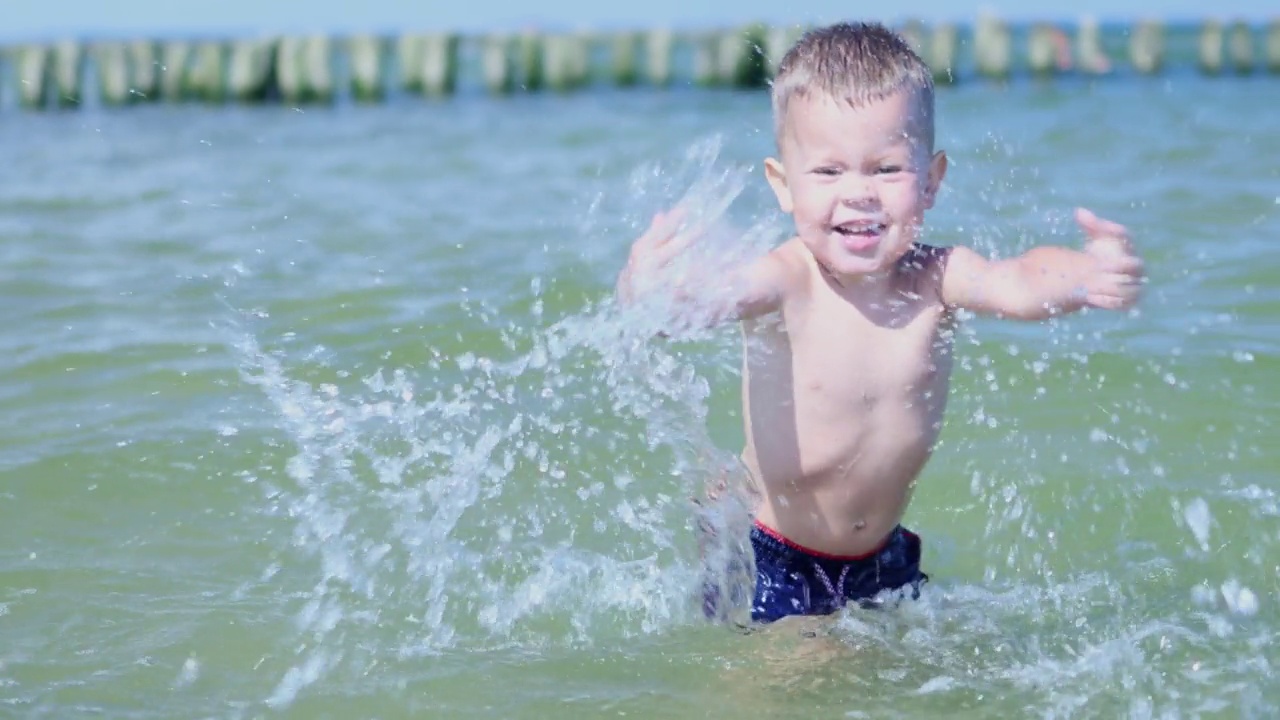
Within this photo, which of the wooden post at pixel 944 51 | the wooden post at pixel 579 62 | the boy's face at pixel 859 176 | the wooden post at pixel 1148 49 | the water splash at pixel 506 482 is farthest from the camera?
the wooden post at pixel 1148 49

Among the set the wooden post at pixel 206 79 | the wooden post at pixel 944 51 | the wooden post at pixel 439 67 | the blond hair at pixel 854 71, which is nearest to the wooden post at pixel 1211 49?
the wooden post at pixel 944 51

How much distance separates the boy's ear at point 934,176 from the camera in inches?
147

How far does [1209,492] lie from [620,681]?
2.22 m

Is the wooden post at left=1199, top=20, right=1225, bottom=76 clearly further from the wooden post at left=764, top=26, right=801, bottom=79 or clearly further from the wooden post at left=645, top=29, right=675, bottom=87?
the wooden post at left=645, top=29, right=675, bottom=87

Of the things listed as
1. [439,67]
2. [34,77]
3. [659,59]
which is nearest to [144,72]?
[34,77]

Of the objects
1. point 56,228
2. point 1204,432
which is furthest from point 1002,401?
point 56,228

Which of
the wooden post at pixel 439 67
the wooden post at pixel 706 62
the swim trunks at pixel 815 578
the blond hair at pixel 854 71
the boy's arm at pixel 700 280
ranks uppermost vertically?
the blond hair at pixel 854 71

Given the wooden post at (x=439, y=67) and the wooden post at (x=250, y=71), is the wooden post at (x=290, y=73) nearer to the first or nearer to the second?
the wooden post at (x=250, y=71)

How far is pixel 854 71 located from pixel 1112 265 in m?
0.70

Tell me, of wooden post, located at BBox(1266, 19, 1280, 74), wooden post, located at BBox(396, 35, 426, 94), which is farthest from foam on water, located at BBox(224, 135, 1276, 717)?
wooden post, located at BBox(1266, 19, 1280, 74)

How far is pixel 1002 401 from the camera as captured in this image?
19.5 ft

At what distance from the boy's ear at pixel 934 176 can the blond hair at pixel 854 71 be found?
5cm

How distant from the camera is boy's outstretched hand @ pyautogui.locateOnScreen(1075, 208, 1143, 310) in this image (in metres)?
3.44

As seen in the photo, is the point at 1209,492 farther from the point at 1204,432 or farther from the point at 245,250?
the point at 245,250
